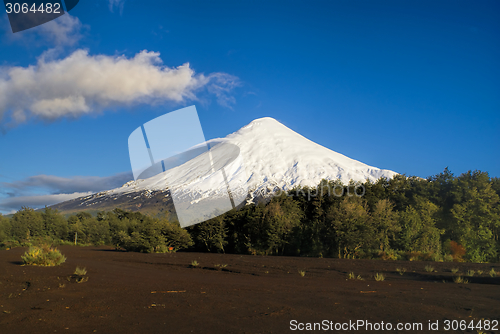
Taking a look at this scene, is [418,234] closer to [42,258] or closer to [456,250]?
[456,250]

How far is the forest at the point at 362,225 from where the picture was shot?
21.1m

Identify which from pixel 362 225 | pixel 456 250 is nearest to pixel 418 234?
pixel 456 250

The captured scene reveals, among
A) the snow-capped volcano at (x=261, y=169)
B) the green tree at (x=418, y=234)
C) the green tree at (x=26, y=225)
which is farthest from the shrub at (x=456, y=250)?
the snow-capped volcano at (x=261, y=169)

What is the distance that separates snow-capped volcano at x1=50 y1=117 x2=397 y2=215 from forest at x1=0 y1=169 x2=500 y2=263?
31.4 meters

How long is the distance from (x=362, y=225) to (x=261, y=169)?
65071 mm

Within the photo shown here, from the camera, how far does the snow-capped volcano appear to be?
6956 cm

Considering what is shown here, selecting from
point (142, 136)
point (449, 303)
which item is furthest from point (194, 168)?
point (449, 303)

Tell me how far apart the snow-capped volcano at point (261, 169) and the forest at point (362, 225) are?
103ft

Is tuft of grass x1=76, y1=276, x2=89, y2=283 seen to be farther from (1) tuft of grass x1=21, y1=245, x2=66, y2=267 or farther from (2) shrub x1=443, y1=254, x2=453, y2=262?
(2) shrub x1=443, y1=254, x2=453, y2=262

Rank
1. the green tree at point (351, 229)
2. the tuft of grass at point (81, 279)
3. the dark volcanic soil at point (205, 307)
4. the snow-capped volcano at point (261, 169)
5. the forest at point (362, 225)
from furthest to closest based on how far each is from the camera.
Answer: the snow-capped volcano at point (261, 169) → the forest at point (362, 225) → the green tree at point (351, 229) → the tuft of grass at point (81, 279) → the dark volcanic soil at point (205, 307)

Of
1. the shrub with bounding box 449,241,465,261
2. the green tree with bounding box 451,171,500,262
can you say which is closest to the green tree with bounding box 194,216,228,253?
the shrub with bounding box 449,241,465,261

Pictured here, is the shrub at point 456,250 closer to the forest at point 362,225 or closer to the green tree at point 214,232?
the forest at point 362,225

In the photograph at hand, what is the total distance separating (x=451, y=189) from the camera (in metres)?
26.5

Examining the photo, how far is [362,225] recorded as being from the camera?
20.4m
